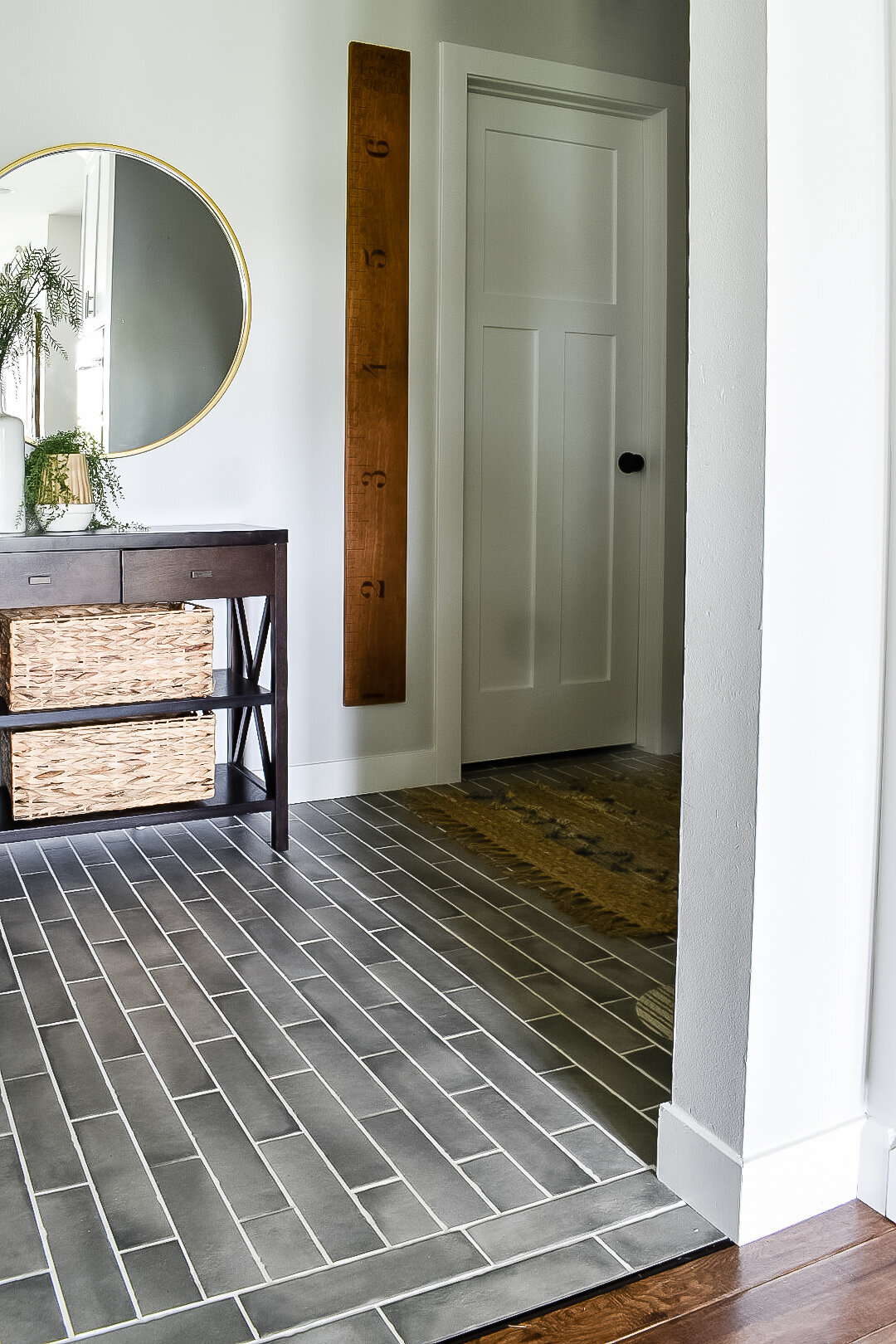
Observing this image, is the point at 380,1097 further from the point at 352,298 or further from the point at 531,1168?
the point at 352,298

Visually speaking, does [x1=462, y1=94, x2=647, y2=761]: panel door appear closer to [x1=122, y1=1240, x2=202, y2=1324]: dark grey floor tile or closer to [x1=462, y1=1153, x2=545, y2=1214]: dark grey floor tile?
[x1=462, y1=1153, x2=545, y2=1214]: dark grey floor tile

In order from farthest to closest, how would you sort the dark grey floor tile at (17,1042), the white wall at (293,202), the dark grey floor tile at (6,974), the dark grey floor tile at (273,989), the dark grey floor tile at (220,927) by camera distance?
the white wall at (293,202) → the dark grey floor tile at (220,927) → the dark grey floor tile at (6,974) → the dark grey floor tile at (273,989) → the dark grey floor tile at (17,1042)

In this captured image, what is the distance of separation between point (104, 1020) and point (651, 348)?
10.2 ft

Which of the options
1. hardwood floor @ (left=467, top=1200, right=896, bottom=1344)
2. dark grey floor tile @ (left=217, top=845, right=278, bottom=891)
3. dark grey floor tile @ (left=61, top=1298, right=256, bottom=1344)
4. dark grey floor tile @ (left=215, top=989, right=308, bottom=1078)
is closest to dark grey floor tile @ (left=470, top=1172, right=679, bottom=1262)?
hardwood floor @ (left=467, top=1200, right=896, bottom=1344)

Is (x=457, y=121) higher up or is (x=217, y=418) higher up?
(x=457, y=121)

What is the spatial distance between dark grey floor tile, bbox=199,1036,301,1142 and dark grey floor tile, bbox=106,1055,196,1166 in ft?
0.33

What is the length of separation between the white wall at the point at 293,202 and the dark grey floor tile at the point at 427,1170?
6.44 ft

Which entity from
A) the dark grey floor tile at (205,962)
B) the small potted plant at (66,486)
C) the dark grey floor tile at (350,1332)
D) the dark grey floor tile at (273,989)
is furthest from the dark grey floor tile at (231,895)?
the dark grey floor tile at (350,1332)

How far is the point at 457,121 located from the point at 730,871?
2.99m

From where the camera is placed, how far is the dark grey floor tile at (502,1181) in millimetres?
1744

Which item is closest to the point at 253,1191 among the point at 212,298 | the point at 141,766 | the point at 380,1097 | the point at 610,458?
the point at 380,1097

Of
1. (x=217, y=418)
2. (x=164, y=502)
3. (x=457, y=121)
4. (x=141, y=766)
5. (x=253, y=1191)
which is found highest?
(x=457, y=121)

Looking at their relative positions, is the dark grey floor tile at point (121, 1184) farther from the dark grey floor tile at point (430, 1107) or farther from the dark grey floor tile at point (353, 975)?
the dark grey floor tile at point (353, 975)

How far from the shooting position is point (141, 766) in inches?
124
